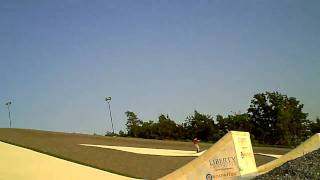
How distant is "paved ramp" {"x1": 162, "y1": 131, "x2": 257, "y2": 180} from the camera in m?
17.4

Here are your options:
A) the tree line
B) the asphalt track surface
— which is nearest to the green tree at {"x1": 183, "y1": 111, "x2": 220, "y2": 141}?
the tree line

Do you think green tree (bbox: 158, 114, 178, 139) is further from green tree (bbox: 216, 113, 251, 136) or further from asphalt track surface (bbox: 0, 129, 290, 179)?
asphalt track surface (bbox: 0, 129, 290, 179)

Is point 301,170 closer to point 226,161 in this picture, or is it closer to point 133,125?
point 226,161

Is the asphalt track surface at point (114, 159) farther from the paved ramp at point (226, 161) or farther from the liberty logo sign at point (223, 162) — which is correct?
the liberty logo sign at point (223, 162)

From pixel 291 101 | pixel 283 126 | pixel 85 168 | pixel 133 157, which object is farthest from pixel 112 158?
pixel 291 101

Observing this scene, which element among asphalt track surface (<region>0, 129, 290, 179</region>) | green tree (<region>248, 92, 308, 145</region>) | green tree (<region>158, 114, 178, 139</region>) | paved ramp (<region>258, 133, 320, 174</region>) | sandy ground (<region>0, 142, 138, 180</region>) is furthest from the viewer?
green tree (<region>158, 114, 178, 139</region>)

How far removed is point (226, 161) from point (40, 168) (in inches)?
734

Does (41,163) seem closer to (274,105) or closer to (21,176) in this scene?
(21,176)

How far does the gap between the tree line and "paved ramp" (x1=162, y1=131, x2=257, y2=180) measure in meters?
62.2

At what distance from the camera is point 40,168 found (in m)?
31.2

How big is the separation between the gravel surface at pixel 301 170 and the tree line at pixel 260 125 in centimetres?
6361

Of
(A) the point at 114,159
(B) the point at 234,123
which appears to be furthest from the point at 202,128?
(A) the point at 114,159

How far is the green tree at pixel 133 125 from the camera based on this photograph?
10300cm

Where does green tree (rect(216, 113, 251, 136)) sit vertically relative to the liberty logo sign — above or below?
above
